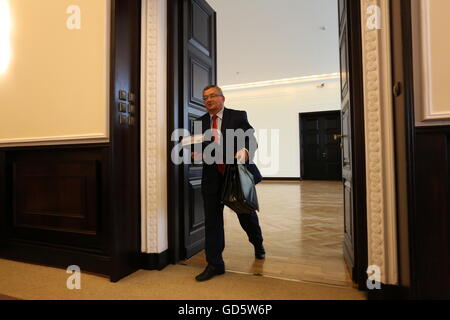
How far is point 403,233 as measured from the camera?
1.33m

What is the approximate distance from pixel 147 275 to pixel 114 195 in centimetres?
66

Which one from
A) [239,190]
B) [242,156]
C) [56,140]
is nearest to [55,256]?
[56,140]

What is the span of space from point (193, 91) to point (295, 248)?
1845 millimetres

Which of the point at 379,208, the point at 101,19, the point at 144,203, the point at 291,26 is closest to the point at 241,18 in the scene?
the point at 291,26

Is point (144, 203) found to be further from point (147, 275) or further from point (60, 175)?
point (60, 175)

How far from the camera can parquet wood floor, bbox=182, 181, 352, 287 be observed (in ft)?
6.41

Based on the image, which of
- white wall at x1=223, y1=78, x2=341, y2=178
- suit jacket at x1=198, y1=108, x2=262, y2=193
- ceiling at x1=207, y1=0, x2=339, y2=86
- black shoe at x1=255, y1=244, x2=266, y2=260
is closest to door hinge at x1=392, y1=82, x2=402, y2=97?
suit jacket at x1=198, y1=108, x2=262, y2=193

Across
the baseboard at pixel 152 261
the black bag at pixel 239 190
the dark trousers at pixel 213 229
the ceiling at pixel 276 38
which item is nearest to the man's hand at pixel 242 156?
the black bag at pixel 239 190

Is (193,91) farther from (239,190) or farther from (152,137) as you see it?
(239,190)

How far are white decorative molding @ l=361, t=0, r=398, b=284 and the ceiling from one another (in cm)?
357

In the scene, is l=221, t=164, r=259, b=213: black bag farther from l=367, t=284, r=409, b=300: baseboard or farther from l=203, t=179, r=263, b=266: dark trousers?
l=367, t=284, r=409, b=300: baseboard

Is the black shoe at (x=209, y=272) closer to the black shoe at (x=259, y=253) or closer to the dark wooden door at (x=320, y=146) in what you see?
the black shoe at (x=259, y=253)

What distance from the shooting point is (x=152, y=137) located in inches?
82.1

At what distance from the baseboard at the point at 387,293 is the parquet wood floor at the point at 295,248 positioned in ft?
0.74
